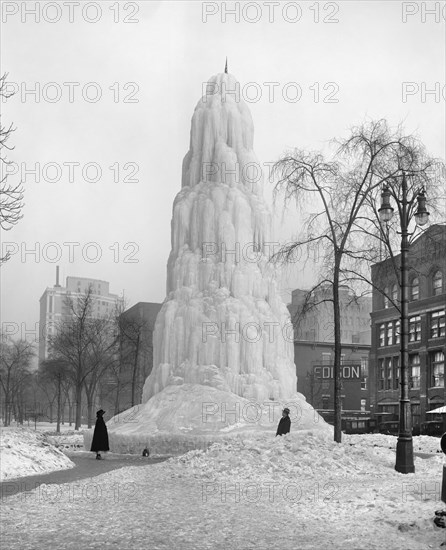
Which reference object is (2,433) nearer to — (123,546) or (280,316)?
(123,546)

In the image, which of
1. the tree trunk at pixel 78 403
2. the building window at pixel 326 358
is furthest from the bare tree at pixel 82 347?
the building window at pixel 326 358

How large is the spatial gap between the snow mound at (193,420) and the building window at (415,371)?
98.8ft

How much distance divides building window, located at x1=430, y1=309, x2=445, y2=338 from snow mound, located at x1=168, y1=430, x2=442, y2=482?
1639 inches

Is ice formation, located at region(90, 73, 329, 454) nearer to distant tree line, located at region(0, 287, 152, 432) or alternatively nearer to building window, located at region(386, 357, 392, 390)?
distant tree line, located at region(0, 287, 152, 432)

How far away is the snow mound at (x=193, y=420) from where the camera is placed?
3009cm

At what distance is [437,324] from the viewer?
60656 mm

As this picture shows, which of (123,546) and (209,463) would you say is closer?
(123,546)

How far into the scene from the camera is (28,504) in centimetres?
1241

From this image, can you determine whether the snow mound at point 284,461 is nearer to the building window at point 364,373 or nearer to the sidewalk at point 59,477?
the sidewalk at point 59,477

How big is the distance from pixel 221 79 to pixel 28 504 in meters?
30.7

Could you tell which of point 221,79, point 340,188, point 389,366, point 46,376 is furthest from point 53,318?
point 340,188

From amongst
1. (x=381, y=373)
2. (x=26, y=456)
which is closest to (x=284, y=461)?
(x=26, y=456)

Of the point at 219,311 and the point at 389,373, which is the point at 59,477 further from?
the point at 389,373

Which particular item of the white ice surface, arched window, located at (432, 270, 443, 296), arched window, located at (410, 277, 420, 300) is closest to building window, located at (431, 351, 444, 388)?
arched window, located at (432, 270, 443, 296)
